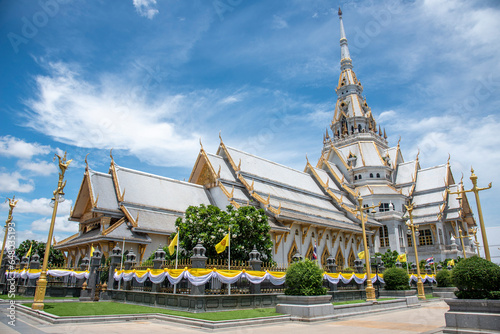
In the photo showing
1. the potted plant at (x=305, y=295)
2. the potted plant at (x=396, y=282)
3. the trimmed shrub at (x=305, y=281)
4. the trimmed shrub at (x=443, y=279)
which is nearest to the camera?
the potted plant at (x=305, y=295)

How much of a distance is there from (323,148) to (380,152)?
870 centimetres

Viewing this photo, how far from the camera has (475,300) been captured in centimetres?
924

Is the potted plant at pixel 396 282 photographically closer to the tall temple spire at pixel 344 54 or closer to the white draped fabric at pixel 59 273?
the white draped fabric at pixel 59 273

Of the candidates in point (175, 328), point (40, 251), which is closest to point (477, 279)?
point (175, 328)

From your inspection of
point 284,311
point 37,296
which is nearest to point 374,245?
point 284,311

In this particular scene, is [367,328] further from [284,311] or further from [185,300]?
[185,300]

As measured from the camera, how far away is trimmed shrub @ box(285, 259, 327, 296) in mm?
14000

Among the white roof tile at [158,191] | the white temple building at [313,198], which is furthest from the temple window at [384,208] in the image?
the white roof tile at [158,191]

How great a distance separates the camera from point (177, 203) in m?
30.8

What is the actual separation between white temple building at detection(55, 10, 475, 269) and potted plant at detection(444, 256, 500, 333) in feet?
63.1

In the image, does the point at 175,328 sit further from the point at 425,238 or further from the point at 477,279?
the point at 425,238

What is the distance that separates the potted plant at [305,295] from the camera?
1339 cm

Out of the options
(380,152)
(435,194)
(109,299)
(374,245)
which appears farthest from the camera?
(380,152)

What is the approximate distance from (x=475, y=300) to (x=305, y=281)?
605cm
